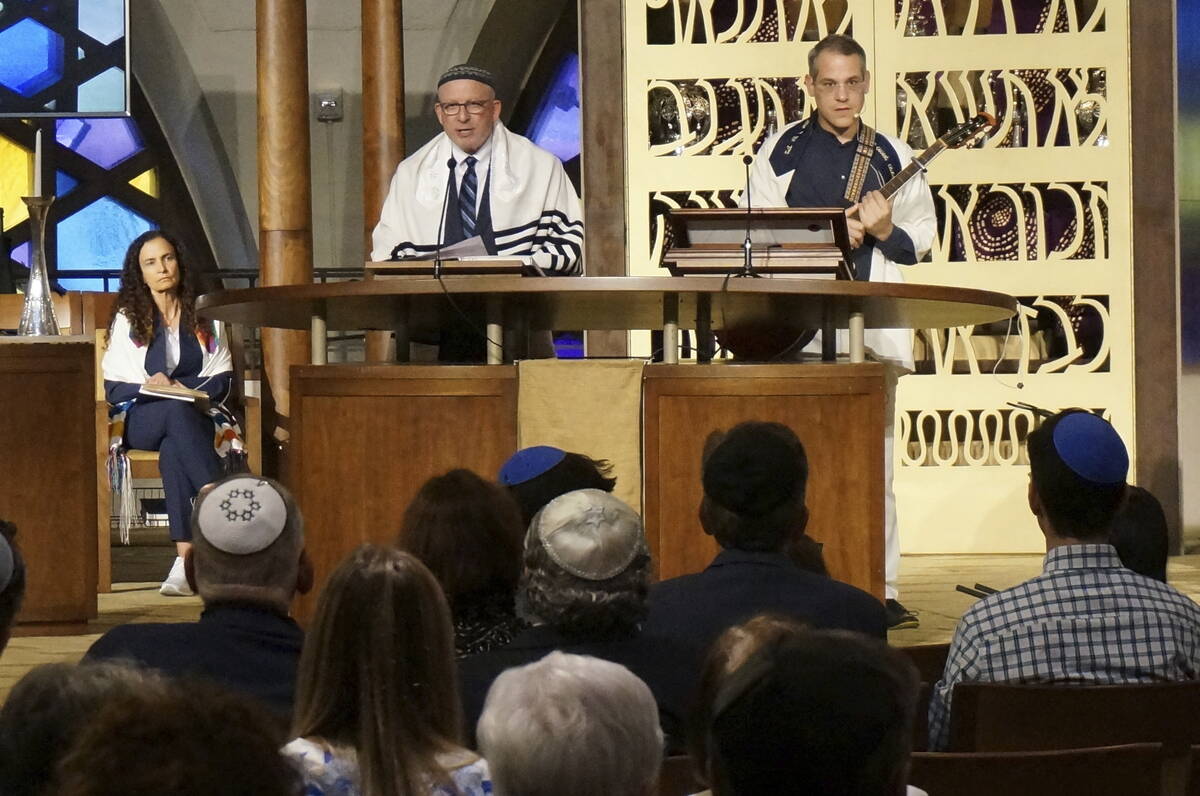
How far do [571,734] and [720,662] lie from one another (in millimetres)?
239

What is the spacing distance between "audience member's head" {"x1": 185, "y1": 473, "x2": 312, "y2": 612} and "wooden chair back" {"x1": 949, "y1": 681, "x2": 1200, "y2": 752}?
89 centimetres

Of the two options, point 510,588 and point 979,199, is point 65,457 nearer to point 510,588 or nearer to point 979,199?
point 510,588

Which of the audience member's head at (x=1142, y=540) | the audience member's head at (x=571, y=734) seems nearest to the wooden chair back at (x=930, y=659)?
the audience member's head at (x=1142, y=540)

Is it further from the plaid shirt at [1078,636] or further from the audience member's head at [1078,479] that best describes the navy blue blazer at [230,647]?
the audience member's head at [1078,479]

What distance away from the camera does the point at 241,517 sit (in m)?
2.15

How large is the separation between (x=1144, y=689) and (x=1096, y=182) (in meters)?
5.05

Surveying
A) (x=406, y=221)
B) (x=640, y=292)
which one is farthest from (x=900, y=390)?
(x=640, y=292)

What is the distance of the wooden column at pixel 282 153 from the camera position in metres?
6.93

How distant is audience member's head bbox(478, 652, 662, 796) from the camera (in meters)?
1.28

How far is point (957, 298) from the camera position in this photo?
3691 millimetres

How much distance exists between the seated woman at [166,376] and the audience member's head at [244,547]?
3.40 metres

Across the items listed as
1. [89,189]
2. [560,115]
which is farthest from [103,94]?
[560,115]

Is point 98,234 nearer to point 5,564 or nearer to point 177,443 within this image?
point 177,443

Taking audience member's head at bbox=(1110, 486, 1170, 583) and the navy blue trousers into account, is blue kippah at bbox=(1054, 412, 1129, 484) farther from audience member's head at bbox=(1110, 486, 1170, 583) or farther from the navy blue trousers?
the navy blue trousers
